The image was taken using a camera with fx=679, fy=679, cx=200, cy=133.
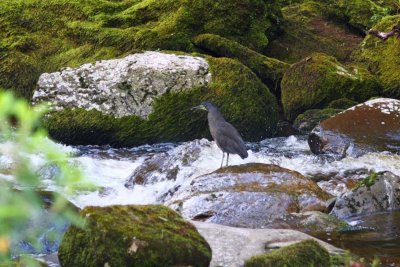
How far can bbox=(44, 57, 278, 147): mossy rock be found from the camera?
416 inches

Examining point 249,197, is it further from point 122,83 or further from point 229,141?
point 122,83

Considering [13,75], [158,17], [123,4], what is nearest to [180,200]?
[13,75]

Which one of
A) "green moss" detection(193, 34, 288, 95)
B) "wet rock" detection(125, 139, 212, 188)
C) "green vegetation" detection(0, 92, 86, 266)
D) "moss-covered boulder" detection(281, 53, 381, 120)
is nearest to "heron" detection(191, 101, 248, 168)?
"wet rock" detection(125, 139, 212, 188)

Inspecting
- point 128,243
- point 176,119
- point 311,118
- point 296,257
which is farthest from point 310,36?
point 128,243

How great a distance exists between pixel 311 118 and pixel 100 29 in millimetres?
4333

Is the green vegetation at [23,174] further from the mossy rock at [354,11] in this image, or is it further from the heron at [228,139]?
the mossy rock at [354,11]

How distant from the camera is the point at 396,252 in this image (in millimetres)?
5625

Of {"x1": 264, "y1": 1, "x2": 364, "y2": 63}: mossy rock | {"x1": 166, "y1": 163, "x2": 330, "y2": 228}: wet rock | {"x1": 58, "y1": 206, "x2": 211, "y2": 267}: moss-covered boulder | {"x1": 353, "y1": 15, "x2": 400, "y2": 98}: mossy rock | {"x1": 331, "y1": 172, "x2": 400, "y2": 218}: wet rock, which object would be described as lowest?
{"x1": 264, "y1": 1, "x2": 364, "y2": 63}: mossy rock

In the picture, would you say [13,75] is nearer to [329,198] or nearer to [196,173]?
[196,173]

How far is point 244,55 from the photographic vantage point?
13047mm

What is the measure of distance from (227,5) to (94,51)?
314 centimetres

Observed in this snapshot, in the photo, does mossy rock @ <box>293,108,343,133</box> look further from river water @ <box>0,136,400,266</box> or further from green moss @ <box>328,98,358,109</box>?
river water @ <box>0,136,400,266</box>

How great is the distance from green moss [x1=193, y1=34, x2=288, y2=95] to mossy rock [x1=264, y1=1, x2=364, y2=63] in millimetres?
1889

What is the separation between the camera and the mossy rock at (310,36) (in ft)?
50.0
